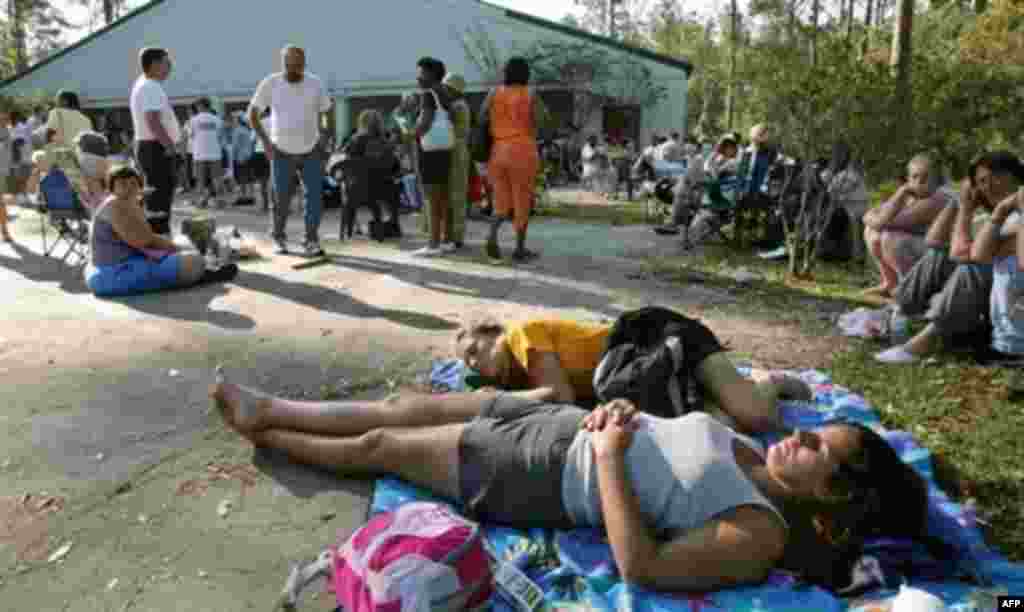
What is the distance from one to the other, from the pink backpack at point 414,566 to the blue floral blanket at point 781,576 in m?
0.16

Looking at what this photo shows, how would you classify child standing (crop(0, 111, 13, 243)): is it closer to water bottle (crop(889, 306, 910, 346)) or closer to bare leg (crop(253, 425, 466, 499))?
bare leg (crop(253, 425, 466, 499))

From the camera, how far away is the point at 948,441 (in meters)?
3.43

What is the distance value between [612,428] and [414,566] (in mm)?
717

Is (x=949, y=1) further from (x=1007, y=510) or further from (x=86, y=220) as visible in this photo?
(x=86, y=220)

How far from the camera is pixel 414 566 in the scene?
6.68 feet

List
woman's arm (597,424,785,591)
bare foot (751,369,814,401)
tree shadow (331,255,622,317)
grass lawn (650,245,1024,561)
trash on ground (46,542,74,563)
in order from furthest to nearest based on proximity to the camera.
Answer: tree shadow (331,255,622,317), bare foot (751,369,814,401), grass lawn (650,245,1024,561), trash on ground (46,542,74,563), woman's arm (597,424,785,591)

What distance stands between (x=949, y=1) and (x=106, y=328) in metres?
10.2

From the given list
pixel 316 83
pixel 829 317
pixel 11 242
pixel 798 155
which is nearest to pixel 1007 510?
pixel 829 317

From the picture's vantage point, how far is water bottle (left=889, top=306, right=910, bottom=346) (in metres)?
4.81

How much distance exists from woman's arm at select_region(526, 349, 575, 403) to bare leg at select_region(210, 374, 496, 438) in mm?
306

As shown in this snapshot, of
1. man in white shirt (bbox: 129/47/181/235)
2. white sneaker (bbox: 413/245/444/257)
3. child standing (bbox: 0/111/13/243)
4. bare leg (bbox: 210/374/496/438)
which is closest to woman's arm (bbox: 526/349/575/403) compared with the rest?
bare leg (bbox: 210/374/496/438)

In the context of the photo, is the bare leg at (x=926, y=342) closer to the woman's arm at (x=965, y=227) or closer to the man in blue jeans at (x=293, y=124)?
the woman's arm at (x=965, y=227)

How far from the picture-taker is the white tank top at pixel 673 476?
221 centimetres

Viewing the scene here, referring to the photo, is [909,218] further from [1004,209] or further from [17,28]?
[17,28]
